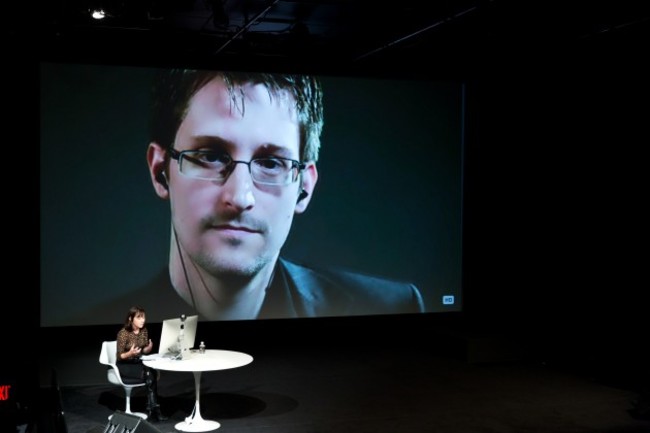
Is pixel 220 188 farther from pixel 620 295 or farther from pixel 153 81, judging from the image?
pixel 620 295

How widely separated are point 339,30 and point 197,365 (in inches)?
198

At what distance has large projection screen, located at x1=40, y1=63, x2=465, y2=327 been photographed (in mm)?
8375

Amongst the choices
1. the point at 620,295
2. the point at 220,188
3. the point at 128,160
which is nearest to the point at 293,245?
the point at 220,188

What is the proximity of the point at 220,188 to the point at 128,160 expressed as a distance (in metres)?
0.99

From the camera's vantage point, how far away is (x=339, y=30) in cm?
991

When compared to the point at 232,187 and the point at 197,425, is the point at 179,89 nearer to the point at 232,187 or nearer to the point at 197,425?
the point at 232,187

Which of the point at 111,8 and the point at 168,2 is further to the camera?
the point at 168,2

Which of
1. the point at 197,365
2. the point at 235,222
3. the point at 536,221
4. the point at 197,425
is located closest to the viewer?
the point at 197,365

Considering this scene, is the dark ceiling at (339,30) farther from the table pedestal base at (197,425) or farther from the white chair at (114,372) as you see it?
the table pedestal base at (197,425)

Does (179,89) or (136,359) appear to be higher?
(179,89)

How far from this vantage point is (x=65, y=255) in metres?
8.40

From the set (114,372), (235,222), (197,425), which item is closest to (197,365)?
(197,425)

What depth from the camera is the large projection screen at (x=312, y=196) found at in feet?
27.5

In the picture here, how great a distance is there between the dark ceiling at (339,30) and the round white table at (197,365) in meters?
3.23
